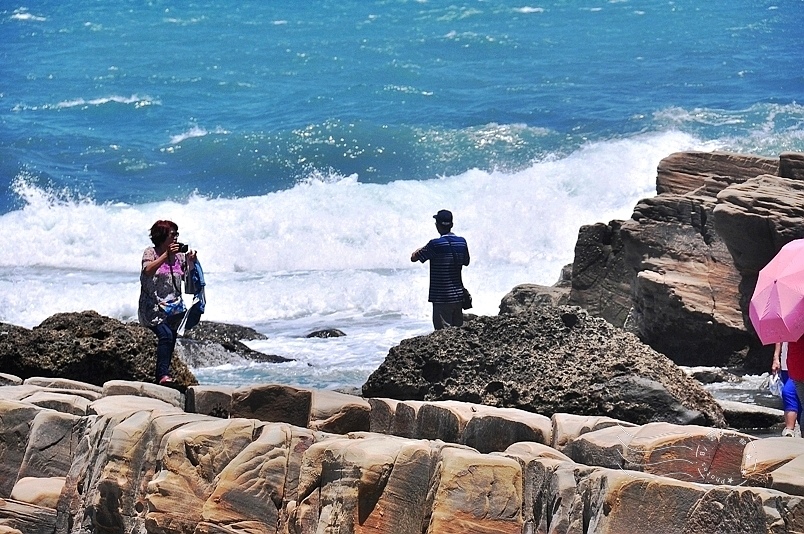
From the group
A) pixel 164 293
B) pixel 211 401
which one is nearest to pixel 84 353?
pixel 164 293

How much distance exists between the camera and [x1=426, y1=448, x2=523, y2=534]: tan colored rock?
5.70 m

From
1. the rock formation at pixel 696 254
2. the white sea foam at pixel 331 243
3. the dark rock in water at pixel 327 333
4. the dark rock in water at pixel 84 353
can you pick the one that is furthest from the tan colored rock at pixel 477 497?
the dark rock in water at pixel 327 333

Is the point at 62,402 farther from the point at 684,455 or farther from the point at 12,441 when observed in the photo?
the point at 684,455

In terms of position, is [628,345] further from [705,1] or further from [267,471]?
[705,1]

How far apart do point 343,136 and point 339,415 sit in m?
21.0

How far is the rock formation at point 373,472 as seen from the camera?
206 inches

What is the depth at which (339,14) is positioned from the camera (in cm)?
Answer: 3684

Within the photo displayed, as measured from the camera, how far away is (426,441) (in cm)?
616

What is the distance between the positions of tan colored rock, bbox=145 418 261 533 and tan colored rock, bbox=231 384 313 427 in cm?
106

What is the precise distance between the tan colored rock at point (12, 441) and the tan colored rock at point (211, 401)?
0.92 metres

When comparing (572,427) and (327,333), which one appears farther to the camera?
(327,333)

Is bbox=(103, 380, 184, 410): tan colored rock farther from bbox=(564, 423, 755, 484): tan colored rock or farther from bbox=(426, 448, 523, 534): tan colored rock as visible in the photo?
bbox=(564, 423, 755, 484): tan colored rock

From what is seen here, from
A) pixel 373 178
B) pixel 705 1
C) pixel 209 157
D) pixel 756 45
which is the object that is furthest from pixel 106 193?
pixel 705 1

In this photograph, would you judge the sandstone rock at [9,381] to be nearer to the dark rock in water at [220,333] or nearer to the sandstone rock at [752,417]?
the sandstone rock at [752,417]
